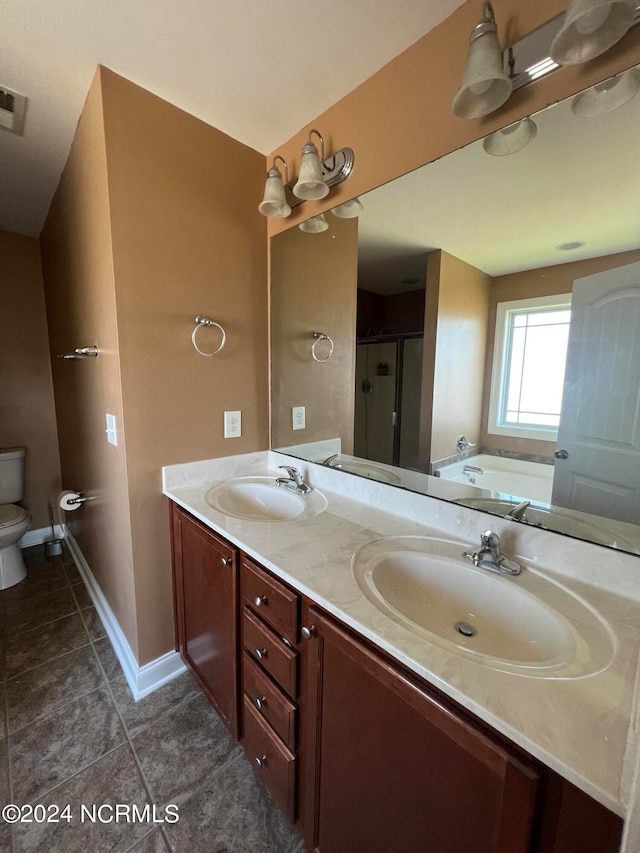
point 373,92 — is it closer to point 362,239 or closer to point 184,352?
point 362,239

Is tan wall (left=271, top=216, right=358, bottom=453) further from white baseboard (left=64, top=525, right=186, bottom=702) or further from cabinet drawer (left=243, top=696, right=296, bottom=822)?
white baseboard (left=64, top=525, right=186, bottom=702)

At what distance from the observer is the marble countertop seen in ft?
1.54

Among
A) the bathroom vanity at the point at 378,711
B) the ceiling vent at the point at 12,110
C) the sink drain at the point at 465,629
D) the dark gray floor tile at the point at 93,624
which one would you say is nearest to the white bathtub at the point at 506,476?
the bathroom vanity at the point at 378,711

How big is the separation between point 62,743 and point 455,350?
6.57 ft

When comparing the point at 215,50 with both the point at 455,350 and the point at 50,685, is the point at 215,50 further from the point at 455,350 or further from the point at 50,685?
the point at 50,685

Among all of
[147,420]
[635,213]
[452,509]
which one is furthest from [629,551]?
[147,420]

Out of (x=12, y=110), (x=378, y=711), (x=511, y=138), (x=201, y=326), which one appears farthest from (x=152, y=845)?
(x=12, y=110)

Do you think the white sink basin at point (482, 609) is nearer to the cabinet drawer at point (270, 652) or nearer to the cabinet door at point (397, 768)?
the cabinet door at point (397, 768)

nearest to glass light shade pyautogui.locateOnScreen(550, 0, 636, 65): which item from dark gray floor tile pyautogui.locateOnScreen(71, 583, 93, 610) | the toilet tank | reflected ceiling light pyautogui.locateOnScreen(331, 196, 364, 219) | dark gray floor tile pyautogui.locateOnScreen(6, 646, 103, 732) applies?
reflected ceiling light pyautogui.locateOnScreen(331, 196, 364, 219)

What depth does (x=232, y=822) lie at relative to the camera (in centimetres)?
107

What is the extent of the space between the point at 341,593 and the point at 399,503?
517 millimetres

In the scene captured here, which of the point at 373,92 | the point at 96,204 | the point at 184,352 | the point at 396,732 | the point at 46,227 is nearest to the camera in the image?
the point at 396,732

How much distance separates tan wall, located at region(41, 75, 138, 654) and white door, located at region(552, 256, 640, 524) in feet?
4.84

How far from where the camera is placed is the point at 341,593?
784 mm
